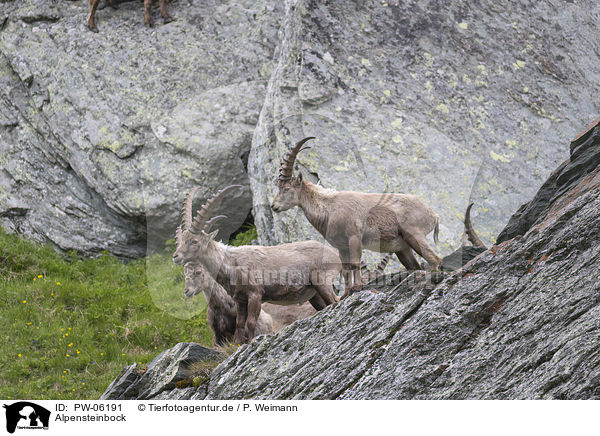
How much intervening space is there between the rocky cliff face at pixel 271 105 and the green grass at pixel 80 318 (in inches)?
38.1

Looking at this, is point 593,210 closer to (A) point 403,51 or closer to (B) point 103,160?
(A) point 403,51

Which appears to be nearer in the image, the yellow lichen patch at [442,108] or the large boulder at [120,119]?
the yellow lichen patch at [442,108]

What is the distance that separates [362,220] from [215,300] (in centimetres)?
270

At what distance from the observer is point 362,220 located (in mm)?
10500

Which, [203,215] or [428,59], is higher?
[428,59]

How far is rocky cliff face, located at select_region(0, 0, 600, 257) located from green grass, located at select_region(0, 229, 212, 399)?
97 centimetres

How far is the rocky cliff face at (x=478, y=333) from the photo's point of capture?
6.83 m

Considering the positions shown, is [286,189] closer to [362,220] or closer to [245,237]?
[362,220]

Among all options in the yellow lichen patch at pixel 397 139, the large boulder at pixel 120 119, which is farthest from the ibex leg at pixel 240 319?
the large boulder at pixel 120 119

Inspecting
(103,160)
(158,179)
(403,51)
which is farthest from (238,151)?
(403,51)

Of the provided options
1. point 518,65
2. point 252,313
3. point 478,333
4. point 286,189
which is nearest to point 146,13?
point 518,65

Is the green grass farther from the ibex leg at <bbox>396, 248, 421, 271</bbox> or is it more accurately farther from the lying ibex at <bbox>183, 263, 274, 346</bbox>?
the ibex leg at <bbox>396, 248, 421, 271</bbox>
